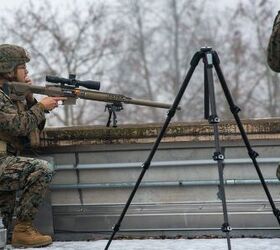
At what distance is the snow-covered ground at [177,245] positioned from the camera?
4.41 m

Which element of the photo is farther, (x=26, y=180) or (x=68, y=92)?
(x=68, y=92)

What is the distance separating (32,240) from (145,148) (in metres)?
1.19

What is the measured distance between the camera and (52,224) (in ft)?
16.7

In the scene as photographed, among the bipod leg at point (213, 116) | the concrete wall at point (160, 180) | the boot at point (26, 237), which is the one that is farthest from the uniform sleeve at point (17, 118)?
the bipod leg at point (213, 116)

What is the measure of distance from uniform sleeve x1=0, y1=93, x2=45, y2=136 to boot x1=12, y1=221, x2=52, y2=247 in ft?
2.31

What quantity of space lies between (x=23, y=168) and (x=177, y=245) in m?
1.30

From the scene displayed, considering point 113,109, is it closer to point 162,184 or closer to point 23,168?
point 162,184

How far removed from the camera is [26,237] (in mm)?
4570

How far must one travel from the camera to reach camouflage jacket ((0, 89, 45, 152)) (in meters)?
4.50

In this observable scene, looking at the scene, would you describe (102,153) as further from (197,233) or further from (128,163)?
(197,233)

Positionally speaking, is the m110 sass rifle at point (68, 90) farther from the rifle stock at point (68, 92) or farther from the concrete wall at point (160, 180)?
the concrete wall at point (160, 180)

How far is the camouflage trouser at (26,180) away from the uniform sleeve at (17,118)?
228 millimetres

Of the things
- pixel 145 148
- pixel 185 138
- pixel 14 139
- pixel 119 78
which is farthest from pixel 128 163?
pixel 119 78

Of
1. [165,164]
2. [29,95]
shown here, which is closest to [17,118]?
[29,95]
